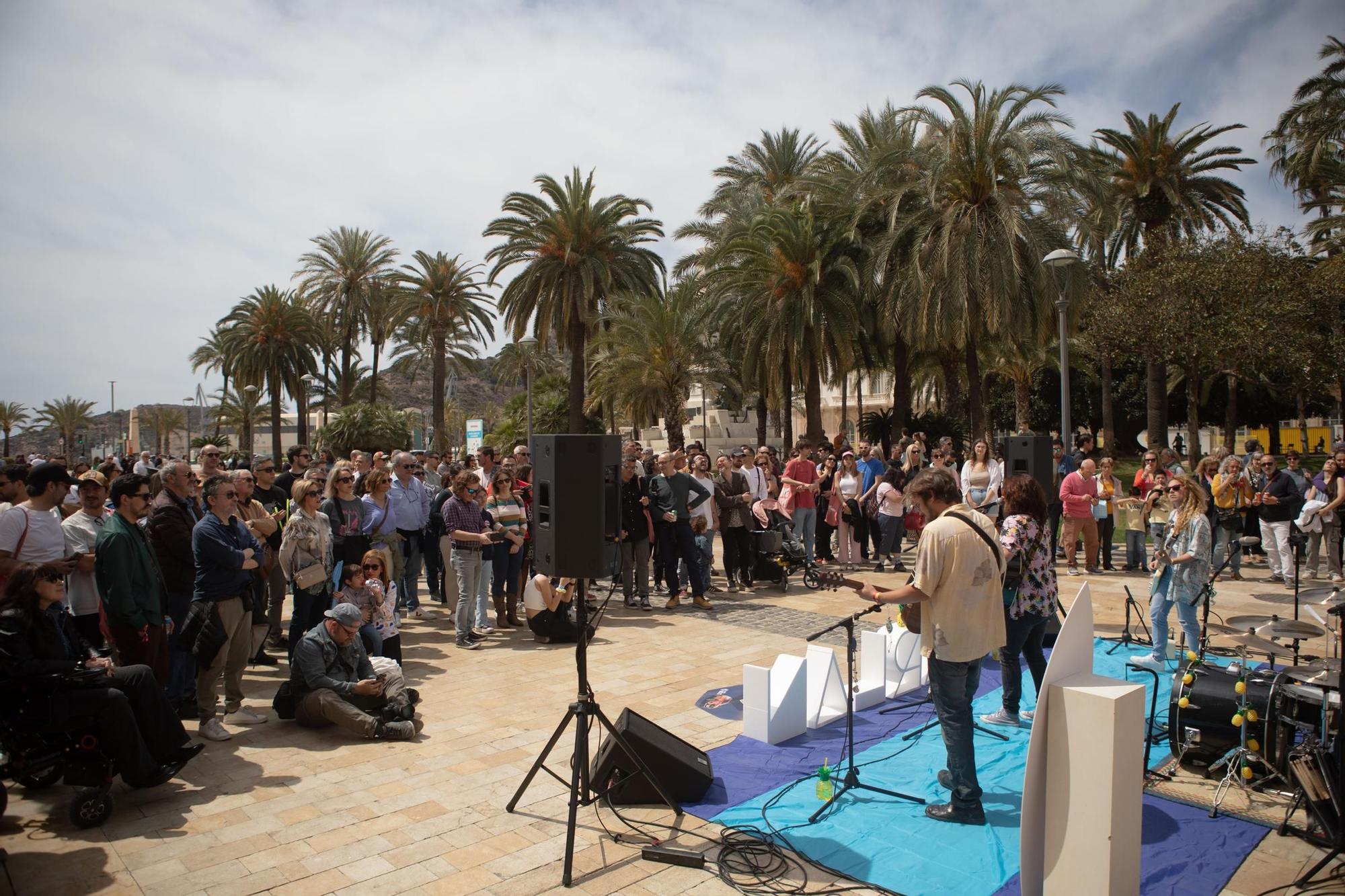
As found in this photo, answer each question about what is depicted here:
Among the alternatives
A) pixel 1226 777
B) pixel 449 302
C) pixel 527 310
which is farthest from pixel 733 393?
pixel 1226 777

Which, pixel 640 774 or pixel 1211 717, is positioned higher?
pixel 1211 717

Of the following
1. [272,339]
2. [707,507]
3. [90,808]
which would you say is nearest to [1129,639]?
[707,507]

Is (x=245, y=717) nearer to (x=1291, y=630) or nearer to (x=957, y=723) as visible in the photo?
(x=957, y=723)

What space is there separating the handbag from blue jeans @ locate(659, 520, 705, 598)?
4407 mm

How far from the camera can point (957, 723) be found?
4.40 m

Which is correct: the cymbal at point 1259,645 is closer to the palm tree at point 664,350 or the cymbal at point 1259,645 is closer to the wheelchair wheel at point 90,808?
the wheelchair wheel at point 90,808

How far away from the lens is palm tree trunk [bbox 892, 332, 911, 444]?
2567 cm

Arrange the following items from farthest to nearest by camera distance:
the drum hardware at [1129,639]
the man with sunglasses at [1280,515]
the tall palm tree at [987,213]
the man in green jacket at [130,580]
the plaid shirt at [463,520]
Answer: the tall palm tree at [987,213] → the man with sunglasses at [1280,515] → the plaid shirt at [463,520] → the drum hardware at [1129,639] → the man in green jacket at [130,580]

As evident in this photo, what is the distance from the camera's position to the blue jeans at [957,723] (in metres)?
4.40

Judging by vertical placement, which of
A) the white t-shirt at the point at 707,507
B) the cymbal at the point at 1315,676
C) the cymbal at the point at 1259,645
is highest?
the white t-shirt at the point at 707,507

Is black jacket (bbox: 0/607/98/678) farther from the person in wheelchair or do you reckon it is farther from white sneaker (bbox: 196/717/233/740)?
white sneaker (bbox: 196/717/233/740)

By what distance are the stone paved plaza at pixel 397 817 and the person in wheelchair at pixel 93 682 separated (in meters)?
0.31

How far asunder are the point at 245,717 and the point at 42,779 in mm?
1401

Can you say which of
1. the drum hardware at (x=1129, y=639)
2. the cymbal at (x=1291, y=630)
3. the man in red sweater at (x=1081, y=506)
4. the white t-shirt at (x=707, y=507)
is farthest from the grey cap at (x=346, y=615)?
the man in red sweater at (x=1081, y=506)
